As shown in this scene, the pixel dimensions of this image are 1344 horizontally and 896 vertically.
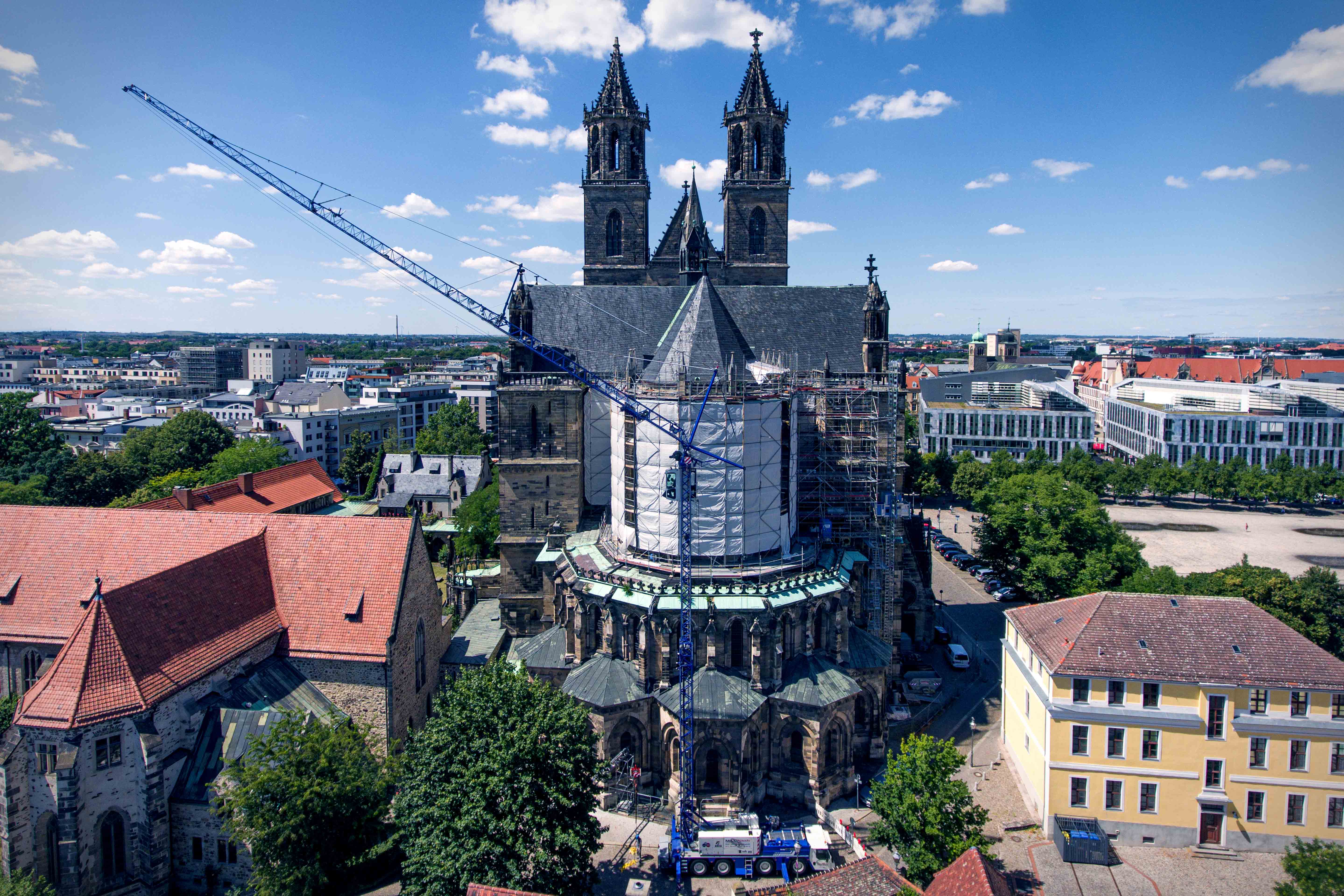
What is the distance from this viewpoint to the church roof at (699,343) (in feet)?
138

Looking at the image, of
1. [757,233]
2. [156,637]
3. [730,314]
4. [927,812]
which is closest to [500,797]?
[927,812]

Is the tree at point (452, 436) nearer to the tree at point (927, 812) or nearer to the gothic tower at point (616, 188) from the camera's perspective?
the gothic tower at point (616, 188)

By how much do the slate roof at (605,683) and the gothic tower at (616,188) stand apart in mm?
35822

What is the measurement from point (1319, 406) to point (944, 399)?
52.4 metres

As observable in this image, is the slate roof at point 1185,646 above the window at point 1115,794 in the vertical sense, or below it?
above

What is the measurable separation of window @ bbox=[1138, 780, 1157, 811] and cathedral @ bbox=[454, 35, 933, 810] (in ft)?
39.0

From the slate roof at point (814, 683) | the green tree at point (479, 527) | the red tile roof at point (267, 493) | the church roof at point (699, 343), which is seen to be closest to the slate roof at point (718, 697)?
the slate roof at point (814, 683)

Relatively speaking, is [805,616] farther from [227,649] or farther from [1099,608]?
[227,649]

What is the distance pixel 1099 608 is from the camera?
36.1m

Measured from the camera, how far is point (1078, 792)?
34.3m

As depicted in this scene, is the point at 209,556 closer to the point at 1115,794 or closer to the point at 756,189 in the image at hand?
the point at 1115,794

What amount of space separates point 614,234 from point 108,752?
166 feet

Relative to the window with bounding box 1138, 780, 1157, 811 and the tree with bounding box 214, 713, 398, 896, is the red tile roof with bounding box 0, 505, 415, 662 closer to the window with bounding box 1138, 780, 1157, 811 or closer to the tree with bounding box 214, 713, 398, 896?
the tree with bounding box 214, 713, 398, 896

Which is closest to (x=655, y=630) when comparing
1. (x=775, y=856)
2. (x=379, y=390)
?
(x=775, y=856)
